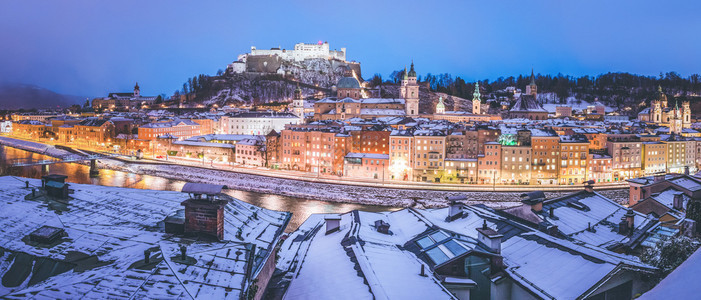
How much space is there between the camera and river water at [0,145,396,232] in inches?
Result: 908

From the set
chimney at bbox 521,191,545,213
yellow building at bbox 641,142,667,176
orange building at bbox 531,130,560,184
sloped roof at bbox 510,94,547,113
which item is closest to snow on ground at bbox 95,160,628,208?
orange building at bbox 531,130,560,184

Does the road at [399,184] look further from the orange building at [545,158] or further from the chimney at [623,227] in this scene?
the chimney at [623,227]

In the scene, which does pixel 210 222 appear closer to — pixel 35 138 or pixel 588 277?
pixel 588 277

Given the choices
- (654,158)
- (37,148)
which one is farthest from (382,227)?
(37,148)

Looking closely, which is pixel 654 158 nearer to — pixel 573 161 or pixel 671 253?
pixel 573 161

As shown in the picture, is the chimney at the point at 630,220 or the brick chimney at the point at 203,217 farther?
the chimney at the point at 630,220

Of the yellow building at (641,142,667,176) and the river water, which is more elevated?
the yellow building at (641,142,667,176)

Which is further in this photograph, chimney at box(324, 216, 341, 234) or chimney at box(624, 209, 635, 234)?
chimney at box(624, 209, 635, 234)

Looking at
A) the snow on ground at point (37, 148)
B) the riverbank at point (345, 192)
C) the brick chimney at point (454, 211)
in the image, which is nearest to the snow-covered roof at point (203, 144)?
the riverbank at point (345, 192)

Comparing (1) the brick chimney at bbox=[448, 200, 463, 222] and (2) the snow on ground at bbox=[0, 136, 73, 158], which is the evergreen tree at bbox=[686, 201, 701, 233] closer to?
(1) the brick chimney at bbox=[448, 200, 463, 222]

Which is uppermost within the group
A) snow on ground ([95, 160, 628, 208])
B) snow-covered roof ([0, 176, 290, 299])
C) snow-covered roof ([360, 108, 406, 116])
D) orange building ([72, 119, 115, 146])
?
snow-covered roof ([360, 108, 406, 116])

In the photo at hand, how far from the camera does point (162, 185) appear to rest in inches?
1147

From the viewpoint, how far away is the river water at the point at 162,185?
23.1 m

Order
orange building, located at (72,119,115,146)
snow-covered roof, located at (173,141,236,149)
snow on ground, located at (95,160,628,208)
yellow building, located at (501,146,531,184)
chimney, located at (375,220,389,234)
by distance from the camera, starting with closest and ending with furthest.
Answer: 1. chimney, located at (375,220,389,234)
2. snow on ground, located at (95,160,628,208)
3. yellow building, located at (501,146,531,184)
4. snow-covered roof, located at (173,141,236,149)
5. orange building, located at (72,119,115,146)
